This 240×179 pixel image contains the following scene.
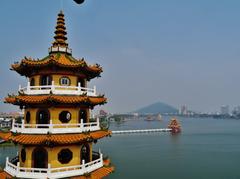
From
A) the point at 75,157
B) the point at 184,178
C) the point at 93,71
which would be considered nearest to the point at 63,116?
the point at 75,157

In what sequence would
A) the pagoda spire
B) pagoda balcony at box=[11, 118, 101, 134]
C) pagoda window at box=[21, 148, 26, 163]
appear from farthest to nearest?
the pagoda spire < pagoda window at box=[21, 148, 26, 163] < pagoda balcony at box=[11, 118, 101, 134]

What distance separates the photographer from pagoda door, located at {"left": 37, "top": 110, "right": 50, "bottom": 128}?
12.6m

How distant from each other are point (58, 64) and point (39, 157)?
4542mm

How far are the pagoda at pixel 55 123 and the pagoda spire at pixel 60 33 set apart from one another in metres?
0.28

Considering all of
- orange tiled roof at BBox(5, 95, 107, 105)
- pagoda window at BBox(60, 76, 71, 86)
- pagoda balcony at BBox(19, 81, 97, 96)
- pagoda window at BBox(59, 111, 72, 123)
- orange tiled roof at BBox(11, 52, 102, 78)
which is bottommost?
pagoda window at BBox(59, 111, 72, 123)

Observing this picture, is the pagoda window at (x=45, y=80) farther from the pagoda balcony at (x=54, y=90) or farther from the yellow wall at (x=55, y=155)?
the yellow wall at (x=55, y=155)

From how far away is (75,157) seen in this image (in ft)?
41.7

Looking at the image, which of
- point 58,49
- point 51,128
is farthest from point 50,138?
point 58,49

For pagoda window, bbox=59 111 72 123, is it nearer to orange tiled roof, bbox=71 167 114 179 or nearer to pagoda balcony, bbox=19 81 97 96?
pagoda balcony, bbox=19 81 97 96

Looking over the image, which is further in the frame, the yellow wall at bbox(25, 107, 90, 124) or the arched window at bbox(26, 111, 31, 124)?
the arched window at bbox(26, 111, 31, 124)

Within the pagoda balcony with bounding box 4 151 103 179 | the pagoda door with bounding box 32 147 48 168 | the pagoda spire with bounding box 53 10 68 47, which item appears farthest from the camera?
the pagoda spire with bounding box 53 10 68 47

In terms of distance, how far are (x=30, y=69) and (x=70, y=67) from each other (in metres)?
2.13

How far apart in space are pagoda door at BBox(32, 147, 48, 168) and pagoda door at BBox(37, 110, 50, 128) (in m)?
1.29

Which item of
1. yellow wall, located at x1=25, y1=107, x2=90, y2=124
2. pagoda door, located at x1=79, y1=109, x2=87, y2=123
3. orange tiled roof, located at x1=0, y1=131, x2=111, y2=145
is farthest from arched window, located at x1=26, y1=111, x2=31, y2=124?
pagoda door, located at x1=79, y1=109, x2=87, y2=123
